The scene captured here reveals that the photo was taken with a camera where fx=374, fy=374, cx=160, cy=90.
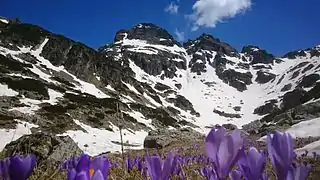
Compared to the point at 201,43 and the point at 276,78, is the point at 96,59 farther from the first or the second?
the point at 201,43

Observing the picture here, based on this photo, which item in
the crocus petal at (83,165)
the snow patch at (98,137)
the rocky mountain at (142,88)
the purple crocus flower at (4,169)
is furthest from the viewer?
the rocky mountain at (142,88)

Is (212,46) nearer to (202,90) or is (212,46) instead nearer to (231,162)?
(202,90)

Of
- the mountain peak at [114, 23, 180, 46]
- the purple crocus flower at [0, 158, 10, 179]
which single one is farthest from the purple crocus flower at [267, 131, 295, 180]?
the mountain peak at [114, 23, 180, 46]

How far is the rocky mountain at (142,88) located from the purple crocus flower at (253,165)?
2.41 ft

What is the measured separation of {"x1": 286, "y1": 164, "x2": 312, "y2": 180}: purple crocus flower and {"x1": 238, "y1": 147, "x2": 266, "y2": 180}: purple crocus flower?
7 cm

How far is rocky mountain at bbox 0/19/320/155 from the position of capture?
45.8 metres

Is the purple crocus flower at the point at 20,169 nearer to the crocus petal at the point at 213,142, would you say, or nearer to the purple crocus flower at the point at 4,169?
the purple crocus flower at the point at 4,169

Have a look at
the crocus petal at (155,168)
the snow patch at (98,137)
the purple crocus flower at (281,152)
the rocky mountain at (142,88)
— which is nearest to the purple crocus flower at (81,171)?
the crocus petal at (155,168)

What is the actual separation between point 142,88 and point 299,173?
357ft

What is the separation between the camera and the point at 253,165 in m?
0.81

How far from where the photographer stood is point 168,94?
12144 cm

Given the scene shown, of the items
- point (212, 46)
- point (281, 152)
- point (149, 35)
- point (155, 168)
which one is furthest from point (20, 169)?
point (212, 46)

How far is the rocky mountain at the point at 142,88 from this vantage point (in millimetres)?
45831

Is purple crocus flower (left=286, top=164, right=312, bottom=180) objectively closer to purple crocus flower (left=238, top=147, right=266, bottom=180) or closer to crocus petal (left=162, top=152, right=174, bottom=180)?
purple crocus flower (left=238, top=147, right=266, bottom=180)
